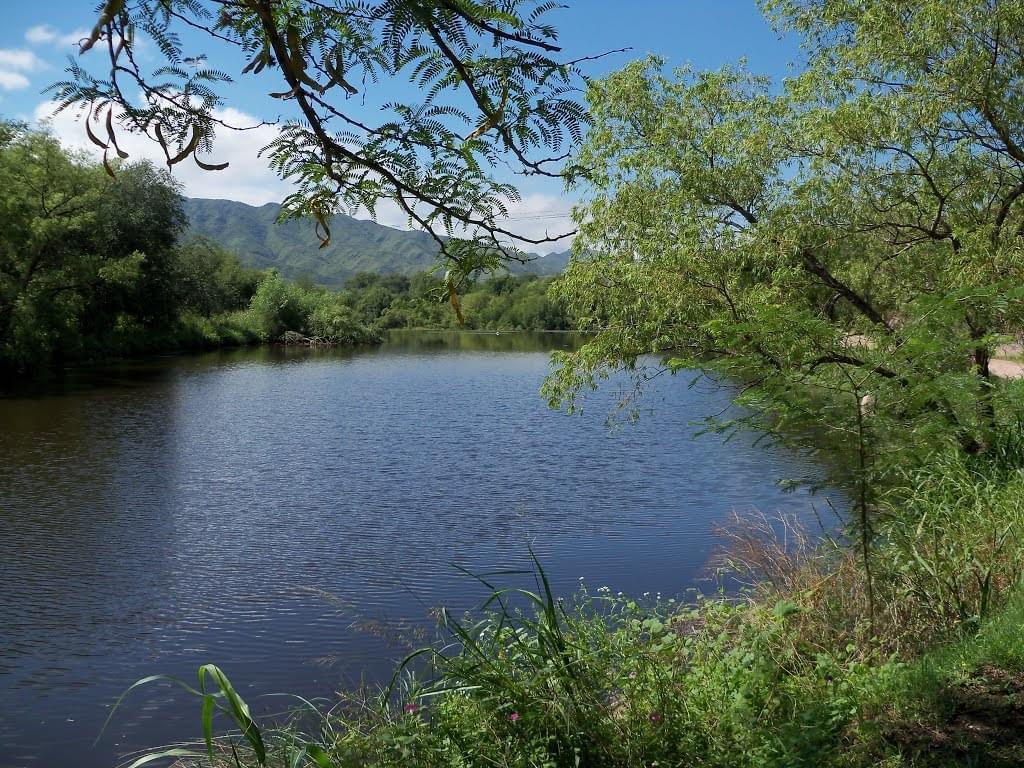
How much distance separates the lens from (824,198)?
9.38 m

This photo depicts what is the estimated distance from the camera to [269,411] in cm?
2311

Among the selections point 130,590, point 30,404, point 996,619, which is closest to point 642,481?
point 130,590

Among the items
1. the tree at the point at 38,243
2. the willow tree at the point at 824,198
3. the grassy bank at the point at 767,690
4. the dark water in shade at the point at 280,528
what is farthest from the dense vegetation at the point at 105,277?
the grassy bank at the point at 767,690

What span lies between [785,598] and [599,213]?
260 inches

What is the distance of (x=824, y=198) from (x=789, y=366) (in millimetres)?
4205

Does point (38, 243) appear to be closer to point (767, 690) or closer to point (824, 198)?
point (824, 198)

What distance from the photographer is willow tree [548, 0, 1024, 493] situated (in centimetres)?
830

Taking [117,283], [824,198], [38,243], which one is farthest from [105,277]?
[824,198]

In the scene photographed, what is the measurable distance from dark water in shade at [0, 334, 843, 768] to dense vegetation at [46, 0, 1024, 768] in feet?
3.60

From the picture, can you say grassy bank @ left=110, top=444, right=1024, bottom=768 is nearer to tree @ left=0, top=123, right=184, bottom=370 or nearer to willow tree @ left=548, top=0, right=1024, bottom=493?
willow tree @ left=548, top=0, right=1024, bottom=493

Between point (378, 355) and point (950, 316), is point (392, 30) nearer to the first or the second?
point (950, 316)

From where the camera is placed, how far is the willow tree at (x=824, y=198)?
8.30m

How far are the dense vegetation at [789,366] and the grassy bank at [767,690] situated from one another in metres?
0.02

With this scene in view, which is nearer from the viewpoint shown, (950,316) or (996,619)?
(996,619)
